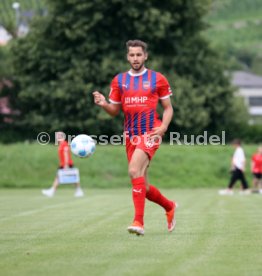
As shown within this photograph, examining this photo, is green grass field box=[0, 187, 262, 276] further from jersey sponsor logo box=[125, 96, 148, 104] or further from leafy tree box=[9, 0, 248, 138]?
leafy tree box=[9, 0, 248, 138]

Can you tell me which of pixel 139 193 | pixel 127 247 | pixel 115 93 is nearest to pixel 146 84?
pixel 115 93

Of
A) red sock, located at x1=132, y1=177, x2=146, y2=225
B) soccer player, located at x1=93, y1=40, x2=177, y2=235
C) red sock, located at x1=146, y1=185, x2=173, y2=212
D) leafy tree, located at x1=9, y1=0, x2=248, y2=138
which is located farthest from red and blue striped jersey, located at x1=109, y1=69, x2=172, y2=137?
leafy tree, located at x1=9, y1=0, x2=248, y2=138

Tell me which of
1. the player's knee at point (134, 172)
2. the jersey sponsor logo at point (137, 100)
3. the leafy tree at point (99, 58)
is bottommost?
the player's knee at point (134, 172)

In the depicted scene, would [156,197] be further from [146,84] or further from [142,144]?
[146,84]

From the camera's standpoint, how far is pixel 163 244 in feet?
33.4

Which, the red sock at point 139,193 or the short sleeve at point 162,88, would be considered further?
the short sleeve at point 162,88

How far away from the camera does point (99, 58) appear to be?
174 ft

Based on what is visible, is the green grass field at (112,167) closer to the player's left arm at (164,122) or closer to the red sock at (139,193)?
the player's left arm at (164,122)

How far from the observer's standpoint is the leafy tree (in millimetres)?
51875

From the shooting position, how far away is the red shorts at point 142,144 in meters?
11.5

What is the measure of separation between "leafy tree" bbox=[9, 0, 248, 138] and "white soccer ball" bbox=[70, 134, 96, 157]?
36198mm

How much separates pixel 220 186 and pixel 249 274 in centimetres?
3372

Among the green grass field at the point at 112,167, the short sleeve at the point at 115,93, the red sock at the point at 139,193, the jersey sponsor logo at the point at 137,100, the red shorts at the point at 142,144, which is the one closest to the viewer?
the red sock at the point at 139,193

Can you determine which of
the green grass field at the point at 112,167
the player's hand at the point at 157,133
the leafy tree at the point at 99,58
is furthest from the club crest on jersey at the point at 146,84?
the leafy tree at the point at 99,58
